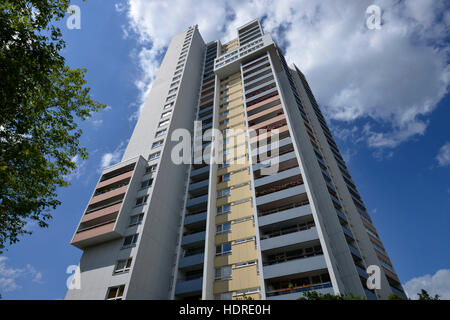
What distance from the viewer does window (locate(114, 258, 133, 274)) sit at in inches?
1007

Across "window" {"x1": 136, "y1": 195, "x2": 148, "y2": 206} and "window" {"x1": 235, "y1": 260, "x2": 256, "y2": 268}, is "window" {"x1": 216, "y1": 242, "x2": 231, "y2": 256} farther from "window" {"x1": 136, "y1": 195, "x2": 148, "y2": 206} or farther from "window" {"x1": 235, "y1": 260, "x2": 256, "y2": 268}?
"window" {"x1": 136, "y1": 195, "x2": 148, "y2": 206}

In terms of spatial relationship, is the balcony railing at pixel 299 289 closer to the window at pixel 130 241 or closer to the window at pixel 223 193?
the window at pixel 223 193

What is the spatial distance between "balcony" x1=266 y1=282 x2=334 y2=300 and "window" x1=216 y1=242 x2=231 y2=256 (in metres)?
6.64

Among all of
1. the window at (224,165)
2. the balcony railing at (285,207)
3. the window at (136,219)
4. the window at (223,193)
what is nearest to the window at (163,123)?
the window at (224,165)

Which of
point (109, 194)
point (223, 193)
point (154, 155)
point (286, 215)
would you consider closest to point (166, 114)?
point (154, 155)

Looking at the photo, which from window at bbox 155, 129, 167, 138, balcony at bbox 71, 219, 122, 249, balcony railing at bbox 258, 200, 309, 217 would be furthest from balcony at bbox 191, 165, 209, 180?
balcony at bbox 71, 219, 122, 249

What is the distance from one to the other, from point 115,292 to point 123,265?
2.50 meters

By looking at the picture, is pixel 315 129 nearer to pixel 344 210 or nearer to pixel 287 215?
pixel 344 210

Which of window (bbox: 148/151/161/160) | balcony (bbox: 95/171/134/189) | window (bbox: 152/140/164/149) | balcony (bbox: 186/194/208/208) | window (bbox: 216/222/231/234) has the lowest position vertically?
window (bbox: 216/222/231/234)

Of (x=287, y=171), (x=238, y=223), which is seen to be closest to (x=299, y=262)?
(x=238, y=223)

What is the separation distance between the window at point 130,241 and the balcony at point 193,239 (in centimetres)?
566

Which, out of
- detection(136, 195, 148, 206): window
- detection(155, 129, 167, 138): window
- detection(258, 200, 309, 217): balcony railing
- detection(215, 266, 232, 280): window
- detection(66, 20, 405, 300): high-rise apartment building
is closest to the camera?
detection(66, 20, 405, 300): high-rise apartment building

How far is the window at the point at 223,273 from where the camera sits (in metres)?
25.5

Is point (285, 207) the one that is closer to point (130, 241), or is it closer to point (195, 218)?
point (195, 218)
